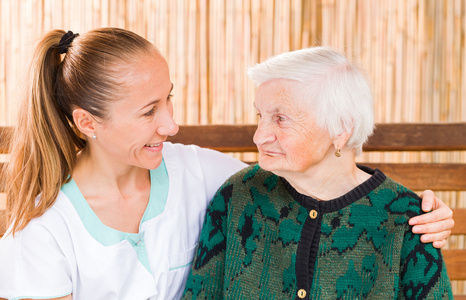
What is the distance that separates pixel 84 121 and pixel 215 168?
527 millimetres

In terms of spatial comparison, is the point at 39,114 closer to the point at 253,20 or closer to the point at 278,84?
the point at 278,84

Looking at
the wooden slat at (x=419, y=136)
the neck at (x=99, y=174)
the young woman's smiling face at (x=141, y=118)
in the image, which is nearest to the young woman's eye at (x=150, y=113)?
the young woman's smiling face at (x=141, y=118)

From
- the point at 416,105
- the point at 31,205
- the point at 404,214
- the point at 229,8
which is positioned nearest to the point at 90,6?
the point at 229,8

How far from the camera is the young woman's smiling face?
1.74 metres

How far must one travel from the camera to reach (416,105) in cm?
343

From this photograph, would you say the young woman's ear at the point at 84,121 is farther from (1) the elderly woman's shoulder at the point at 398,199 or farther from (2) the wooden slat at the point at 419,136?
(2) the wooden slat at the point at 419,136

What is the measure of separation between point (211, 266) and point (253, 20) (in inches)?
70.9

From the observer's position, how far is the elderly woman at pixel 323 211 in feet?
5.50

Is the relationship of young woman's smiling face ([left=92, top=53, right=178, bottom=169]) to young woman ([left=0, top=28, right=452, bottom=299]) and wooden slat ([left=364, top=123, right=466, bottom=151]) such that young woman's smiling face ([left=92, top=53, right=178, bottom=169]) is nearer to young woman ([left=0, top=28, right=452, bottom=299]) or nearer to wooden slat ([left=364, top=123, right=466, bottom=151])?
young woman ([left=0, top=28, right=452, bottom=299])

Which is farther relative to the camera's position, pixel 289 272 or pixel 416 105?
pixel 416 105

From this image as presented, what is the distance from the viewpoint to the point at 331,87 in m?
1.68

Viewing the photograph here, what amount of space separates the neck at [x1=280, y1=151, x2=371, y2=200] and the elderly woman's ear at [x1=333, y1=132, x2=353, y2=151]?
59mm

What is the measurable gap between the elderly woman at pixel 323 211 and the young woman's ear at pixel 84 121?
0.52m

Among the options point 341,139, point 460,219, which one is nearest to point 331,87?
point 341,139
